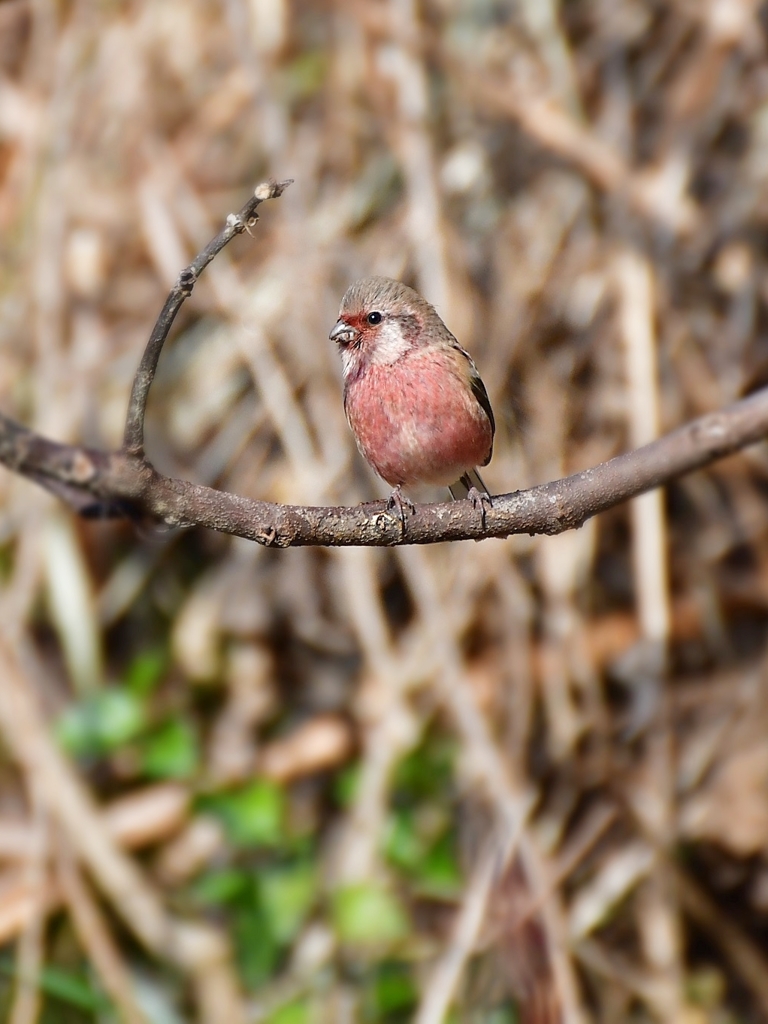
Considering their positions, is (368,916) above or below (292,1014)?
above

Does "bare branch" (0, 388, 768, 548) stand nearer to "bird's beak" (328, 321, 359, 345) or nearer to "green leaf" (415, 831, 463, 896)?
"bird's beak" (328, 321, 359, 345)

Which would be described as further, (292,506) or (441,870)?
(441,870)

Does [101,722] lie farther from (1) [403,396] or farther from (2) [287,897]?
(1) [403,396]

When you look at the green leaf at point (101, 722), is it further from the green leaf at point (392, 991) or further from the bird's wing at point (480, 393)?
the bird's wing at point (480, 393)

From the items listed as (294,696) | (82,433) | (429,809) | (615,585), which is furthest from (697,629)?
(82,433)

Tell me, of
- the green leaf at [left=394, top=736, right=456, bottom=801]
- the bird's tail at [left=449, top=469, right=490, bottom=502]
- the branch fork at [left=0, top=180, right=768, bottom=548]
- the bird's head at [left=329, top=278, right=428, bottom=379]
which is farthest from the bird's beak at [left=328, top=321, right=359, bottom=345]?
the green leaf at [left=394, top=736, right=456, bottom=801]

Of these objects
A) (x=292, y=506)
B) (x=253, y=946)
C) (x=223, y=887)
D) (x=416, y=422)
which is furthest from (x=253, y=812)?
(x=292, y=506)

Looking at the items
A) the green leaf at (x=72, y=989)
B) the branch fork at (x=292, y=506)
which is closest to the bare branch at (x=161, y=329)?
the branch fork at (x=292, y=506)
